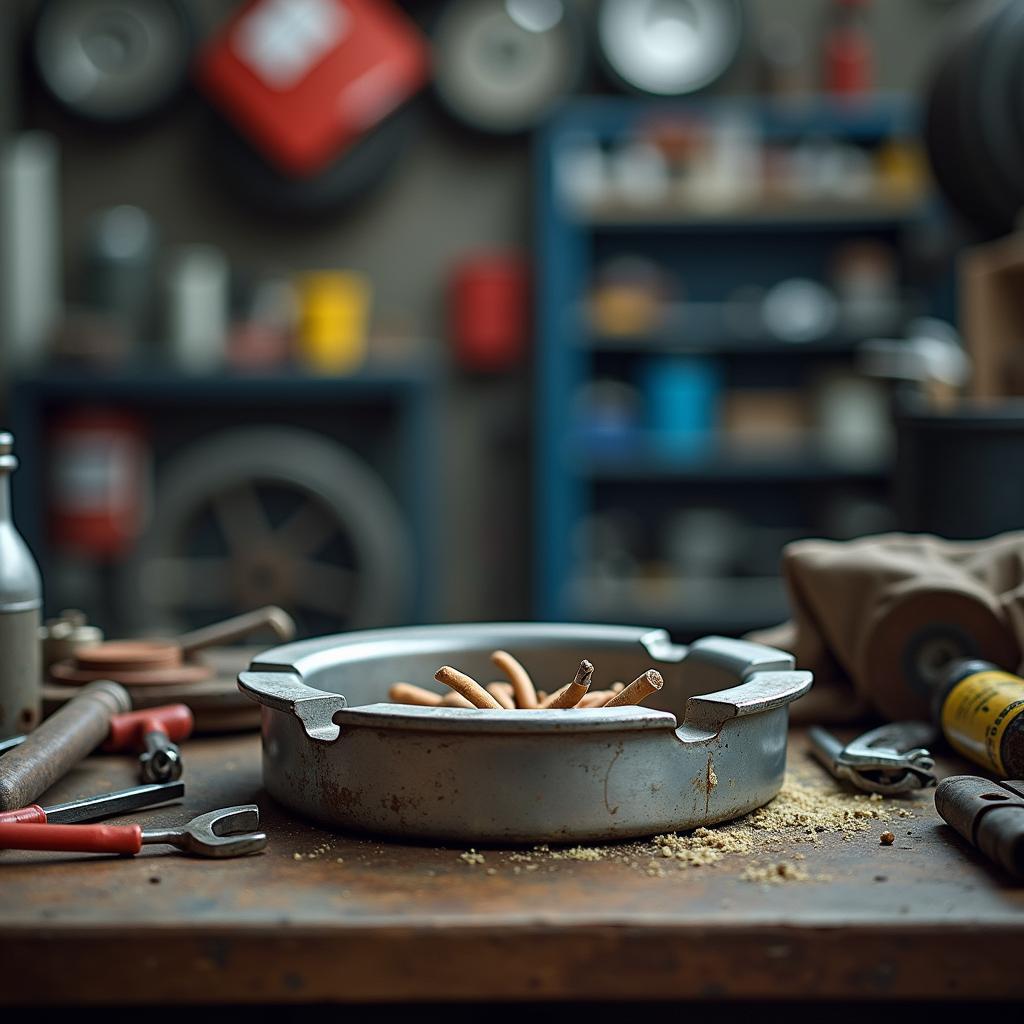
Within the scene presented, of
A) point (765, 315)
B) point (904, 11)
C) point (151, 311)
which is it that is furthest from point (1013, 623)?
point (904, 11)

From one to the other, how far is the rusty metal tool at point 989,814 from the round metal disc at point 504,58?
4.31m

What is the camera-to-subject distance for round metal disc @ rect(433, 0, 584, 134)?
5.01 metres

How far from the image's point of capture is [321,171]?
503 cm

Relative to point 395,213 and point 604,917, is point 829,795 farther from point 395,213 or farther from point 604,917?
point 395,213

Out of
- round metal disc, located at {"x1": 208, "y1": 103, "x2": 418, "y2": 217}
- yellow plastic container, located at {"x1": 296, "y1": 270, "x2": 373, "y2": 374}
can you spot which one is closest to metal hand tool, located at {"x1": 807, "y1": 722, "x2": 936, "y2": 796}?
yellow plastic container, located at {"x1": 296, "y1": 270, "x2": 373, "y2": 374}

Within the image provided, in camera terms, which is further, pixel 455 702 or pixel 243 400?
pixel 243 400

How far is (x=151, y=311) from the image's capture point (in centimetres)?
495

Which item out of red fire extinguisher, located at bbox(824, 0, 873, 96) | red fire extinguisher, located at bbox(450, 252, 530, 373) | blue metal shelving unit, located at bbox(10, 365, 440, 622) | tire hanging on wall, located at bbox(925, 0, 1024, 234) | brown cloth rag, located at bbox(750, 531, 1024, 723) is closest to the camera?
brown cloth rag, located at bbox(750, 531, 1024, 723)

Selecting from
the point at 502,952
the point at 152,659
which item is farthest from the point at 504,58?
the point at 502,952

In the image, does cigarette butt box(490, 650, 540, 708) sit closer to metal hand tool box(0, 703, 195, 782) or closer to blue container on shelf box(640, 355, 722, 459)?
metal hand tool box(0, 703, 195, 782)

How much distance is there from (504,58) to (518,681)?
427 centimetres

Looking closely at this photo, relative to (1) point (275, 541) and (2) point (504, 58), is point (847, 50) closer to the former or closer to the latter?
(2) point (504, 58)

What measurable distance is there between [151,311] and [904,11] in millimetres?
2984

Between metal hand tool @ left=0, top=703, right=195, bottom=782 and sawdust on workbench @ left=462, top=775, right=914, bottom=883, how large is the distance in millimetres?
306
